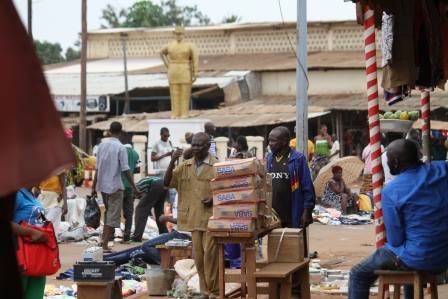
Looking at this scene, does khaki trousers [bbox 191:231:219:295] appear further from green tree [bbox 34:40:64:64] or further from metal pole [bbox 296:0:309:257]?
green tree [bbox 34:40:64:64]

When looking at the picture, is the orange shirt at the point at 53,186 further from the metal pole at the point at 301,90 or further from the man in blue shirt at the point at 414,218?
the man in blue shirt at the point at 414,218

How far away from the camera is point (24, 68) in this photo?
10.00 feet

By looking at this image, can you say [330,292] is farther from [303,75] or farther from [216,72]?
[216,72]

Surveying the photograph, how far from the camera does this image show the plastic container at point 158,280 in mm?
11453

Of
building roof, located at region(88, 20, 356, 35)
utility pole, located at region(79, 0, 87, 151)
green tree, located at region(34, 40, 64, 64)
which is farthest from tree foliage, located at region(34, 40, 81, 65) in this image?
utility pole, located at region(79, 0, 87, 151)

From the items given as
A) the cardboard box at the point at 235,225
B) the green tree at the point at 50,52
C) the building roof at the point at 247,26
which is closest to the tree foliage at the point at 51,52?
the green tree at the point at 50,52

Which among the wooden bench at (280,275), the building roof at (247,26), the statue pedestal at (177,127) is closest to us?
the wooden bench at (280,275)

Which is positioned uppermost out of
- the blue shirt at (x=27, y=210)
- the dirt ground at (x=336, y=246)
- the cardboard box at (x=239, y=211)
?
the blue shirt at (x=27, y=210)

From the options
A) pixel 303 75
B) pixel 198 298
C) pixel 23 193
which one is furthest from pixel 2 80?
pixel 303 75

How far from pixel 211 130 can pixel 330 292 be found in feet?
21.2

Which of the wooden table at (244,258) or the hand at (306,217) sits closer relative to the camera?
the wooden table at (244,258)

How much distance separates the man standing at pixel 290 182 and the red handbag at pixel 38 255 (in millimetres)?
3920

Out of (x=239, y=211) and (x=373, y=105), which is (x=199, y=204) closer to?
(x=239, y=211)

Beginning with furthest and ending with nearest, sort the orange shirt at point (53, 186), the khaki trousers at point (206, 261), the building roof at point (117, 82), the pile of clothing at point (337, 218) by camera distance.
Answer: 1. the building roof at point (117, 82)
2. the pile of clothing at point (337, 218)
3. the orange shirt at point (53, 186)
4. the khaki trousers at point (206, 261)
